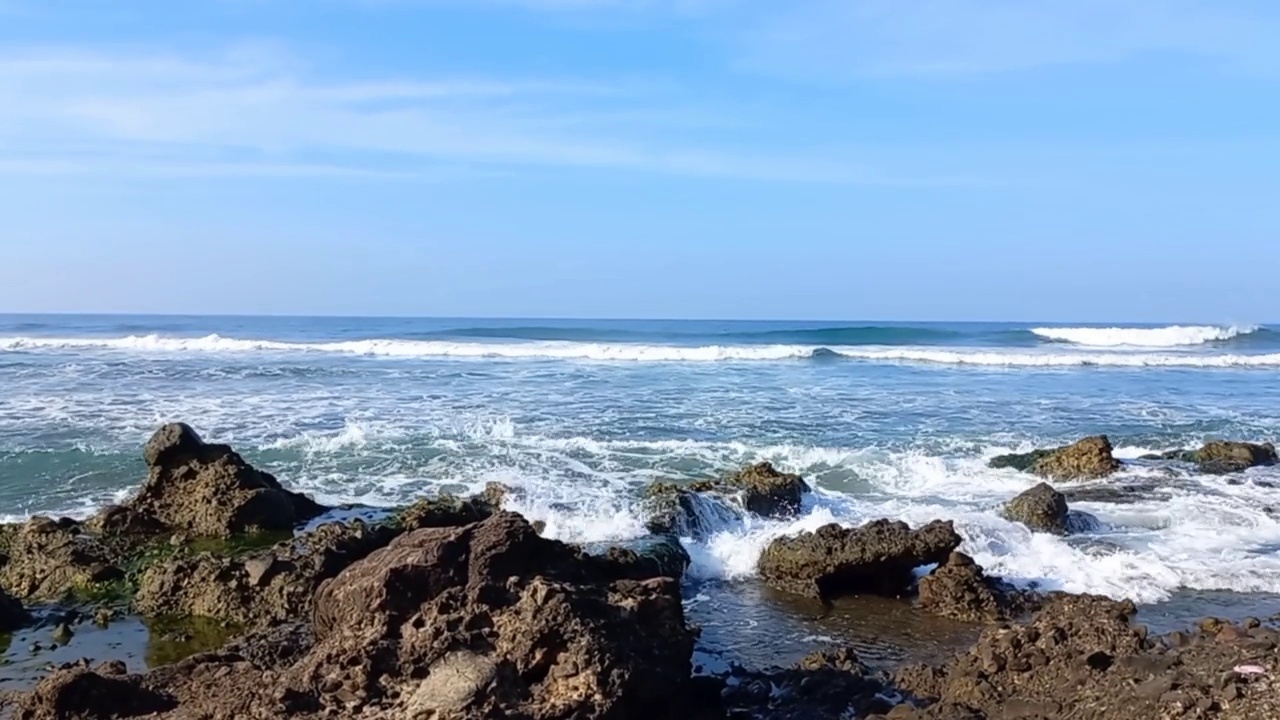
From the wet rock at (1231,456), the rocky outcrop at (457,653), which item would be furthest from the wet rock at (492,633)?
the wet rock at (1231,456)

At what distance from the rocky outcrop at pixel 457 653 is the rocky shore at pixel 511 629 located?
1cm

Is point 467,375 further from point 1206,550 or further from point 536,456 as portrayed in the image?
point 1206,550

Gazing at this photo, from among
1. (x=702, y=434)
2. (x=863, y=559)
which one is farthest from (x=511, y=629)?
(x=702, y=434)

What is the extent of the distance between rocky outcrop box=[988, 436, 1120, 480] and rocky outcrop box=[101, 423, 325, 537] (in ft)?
30.9

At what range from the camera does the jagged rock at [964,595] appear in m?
7.77

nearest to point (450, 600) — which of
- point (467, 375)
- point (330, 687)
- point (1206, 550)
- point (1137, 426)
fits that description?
point (330, 687)

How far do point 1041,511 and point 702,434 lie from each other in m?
7.14

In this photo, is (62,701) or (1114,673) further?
(1114,673)

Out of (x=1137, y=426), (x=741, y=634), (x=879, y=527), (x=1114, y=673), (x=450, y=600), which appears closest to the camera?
(x=450, y=600)

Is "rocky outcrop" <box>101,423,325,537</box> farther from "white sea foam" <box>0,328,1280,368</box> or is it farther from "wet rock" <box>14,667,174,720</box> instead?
"white sea foam" <box>0,328,1280,368</box>

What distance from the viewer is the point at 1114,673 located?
5.60 meters

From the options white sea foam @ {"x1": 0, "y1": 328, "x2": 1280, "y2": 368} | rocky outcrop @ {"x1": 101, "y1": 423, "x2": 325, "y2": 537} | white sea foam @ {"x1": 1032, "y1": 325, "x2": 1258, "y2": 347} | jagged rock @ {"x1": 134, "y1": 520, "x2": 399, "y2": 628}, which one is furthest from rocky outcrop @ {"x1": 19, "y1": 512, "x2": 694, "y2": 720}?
white sea foam @ {"x1": 1032, "y1": 325, "x2": 1258, "y2": 347}

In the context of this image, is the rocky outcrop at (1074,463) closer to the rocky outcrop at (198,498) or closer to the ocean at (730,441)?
the ocean at (730,441)

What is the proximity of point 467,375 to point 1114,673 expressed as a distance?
80.3 ft
